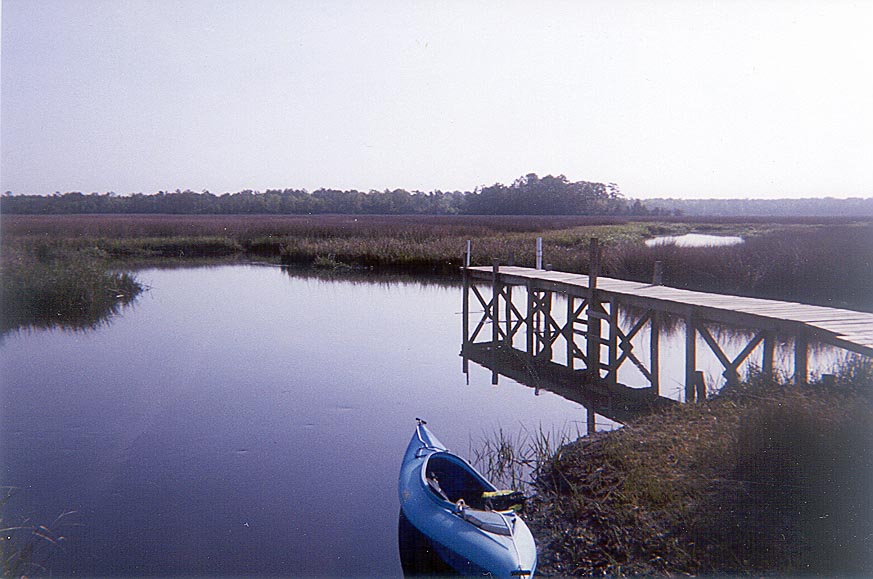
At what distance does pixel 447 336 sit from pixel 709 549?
35.8 feet

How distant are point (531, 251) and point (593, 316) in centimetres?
1509

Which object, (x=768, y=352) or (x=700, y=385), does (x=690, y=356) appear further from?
(x=768, y=352)

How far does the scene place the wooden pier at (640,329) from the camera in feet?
25.3

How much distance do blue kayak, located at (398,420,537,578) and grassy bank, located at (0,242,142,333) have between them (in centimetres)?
1228

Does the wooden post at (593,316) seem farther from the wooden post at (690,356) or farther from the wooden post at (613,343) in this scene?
the wooden post at (690,356)

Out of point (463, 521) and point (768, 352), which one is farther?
point (768, 352)

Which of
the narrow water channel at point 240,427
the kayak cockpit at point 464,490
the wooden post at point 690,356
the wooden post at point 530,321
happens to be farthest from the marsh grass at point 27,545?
the wooden post at point 530,321

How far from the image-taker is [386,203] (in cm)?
8856

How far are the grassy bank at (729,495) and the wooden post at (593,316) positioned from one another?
4.77m

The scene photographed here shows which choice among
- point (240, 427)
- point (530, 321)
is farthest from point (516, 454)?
point (530, 321)

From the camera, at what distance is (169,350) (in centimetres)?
1393

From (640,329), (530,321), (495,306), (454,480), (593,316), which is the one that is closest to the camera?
(454,480)

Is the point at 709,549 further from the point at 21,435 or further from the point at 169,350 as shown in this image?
the point at 169,350

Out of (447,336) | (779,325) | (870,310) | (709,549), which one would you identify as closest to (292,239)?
(447,336)
